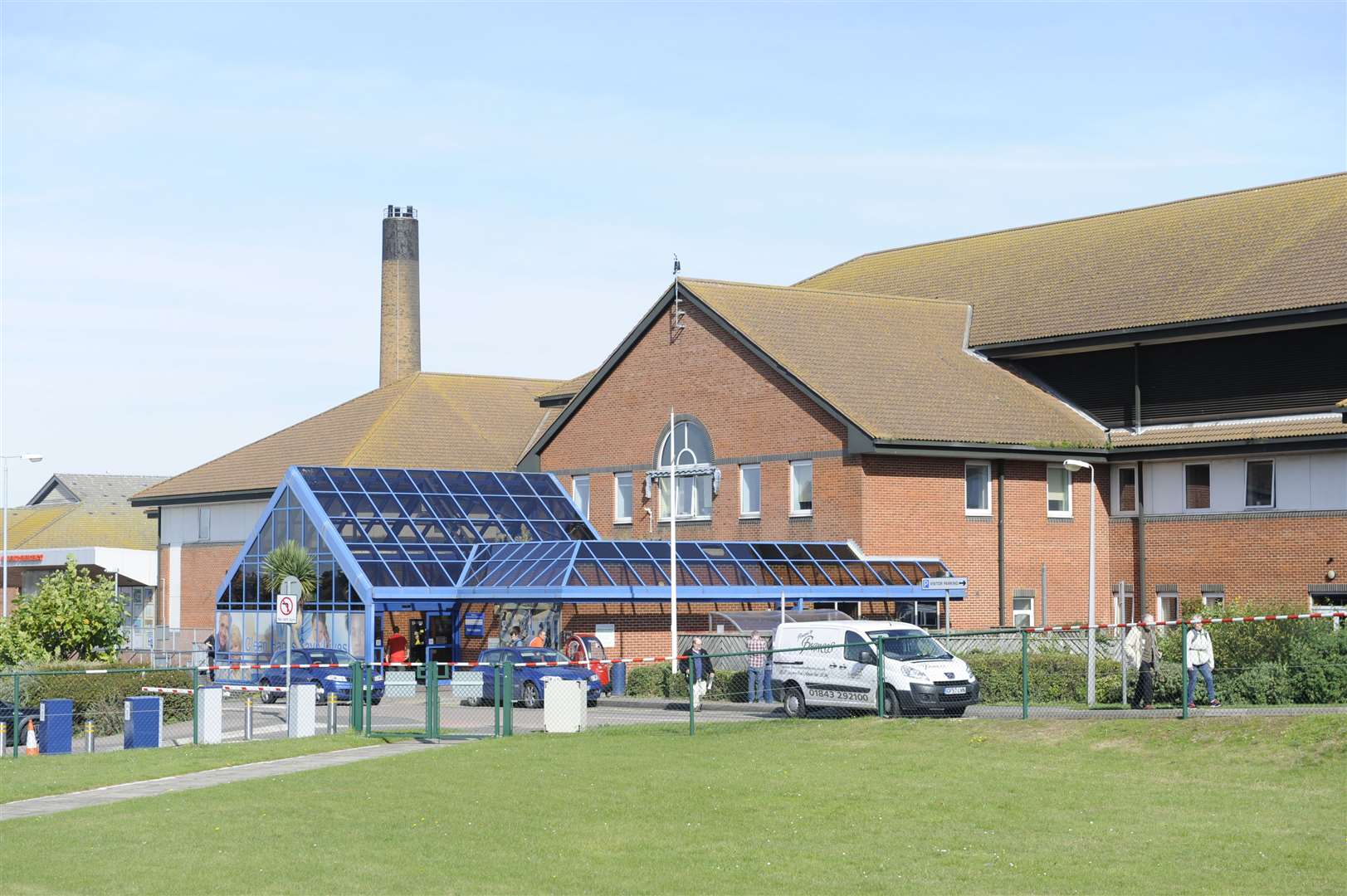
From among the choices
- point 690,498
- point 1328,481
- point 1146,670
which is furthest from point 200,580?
point 1146,670

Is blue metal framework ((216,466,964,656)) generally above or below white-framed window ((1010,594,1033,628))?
above

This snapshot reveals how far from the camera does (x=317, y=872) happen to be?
49.3 feet

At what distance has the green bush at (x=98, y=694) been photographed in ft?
111

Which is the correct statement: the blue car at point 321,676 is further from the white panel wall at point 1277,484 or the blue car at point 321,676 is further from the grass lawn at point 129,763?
the white panel wall at point 1277,484

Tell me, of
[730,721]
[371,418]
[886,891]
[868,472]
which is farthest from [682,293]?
[886,891]

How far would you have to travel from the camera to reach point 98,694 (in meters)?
35.2

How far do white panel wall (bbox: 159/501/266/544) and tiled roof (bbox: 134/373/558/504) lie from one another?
0.81 metres

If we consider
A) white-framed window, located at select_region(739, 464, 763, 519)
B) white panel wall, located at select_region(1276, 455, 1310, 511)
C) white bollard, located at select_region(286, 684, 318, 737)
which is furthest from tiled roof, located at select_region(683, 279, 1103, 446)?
white bollard, located at select_region(286, 684, 318, 737)

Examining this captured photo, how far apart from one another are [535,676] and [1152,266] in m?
23.1

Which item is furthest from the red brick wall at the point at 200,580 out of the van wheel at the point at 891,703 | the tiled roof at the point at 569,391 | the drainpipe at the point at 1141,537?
the van wheel at the point at 891,703

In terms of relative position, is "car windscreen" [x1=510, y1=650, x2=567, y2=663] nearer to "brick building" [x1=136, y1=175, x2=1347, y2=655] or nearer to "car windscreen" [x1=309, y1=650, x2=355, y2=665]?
"car windscreen" [x1=309, y1=650, x2=355, y2=665]

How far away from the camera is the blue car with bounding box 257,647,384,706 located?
129 feet

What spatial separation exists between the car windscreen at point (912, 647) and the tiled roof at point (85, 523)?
6484 cm

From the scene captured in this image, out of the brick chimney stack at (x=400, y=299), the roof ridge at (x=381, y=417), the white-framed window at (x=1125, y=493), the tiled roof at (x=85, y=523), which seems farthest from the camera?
the tiled roof at (x=85, y=523)
